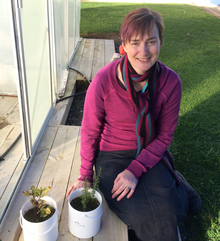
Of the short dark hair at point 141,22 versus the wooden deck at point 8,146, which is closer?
the short dark hair at point 141,22

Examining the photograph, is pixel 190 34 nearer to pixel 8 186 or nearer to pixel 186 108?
pixel 186 108

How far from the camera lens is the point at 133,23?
133cm

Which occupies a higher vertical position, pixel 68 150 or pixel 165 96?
pixel 165 96

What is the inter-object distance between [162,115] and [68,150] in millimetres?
915

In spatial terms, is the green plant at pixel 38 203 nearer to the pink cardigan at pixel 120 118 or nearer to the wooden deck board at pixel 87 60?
the pink cardigan at pixel 120 118

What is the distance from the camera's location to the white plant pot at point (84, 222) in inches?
49.6

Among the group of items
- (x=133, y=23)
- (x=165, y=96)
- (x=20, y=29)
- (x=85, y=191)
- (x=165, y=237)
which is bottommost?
(x=165, y=237)

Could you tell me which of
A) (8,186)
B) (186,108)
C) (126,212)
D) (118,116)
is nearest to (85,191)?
(126,212)

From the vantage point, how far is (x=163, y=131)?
1.62 meters

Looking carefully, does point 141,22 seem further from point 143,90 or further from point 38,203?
Answer: point 38,203

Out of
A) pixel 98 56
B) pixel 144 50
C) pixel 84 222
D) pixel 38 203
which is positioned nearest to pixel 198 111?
pixel 144 50

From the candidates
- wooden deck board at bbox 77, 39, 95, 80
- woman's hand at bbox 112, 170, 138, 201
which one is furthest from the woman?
wooden deck board at bbox 77, 39, 95, 80

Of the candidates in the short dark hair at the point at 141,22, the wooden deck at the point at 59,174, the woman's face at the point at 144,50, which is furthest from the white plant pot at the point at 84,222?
the short dark hair at the point at 141,22

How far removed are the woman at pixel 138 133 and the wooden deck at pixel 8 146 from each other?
471 mm
